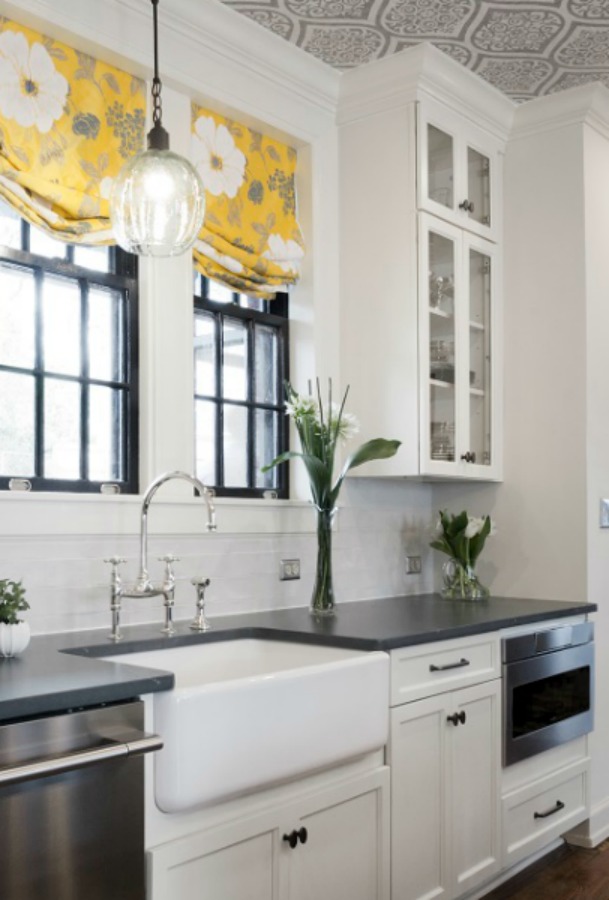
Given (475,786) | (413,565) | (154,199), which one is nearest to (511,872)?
(475,786)

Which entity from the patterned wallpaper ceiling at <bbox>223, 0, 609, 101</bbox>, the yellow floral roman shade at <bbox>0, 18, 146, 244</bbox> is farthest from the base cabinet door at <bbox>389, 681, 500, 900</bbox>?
the patterned wallpaper ceiling at <bbox>223, 0, 609, 101</bbox>

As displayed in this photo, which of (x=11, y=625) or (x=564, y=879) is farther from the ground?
(x=11, y=625)

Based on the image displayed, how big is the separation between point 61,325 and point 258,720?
4.47 feet

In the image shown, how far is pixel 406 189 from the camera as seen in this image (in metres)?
3.58

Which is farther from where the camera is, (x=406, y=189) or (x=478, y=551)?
(x=478, y=551)

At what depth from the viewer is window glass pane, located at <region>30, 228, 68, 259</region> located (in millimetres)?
2867

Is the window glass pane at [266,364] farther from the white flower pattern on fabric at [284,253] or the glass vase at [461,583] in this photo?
the glass vase at [461,583]

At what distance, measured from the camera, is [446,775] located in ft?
9.50

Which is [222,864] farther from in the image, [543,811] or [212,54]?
[212,54]

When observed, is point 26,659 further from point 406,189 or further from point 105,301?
point 406,189

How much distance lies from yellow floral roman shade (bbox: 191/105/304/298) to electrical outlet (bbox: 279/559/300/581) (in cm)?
95

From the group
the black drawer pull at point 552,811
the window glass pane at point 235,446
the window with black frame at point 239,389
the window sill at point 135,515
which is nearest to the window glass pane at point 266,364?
the window with black frame at point 239,389

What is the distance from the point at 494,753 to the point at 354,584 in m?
0.86

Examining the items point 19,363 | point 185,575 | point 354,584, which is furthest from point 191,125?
point 354,584
